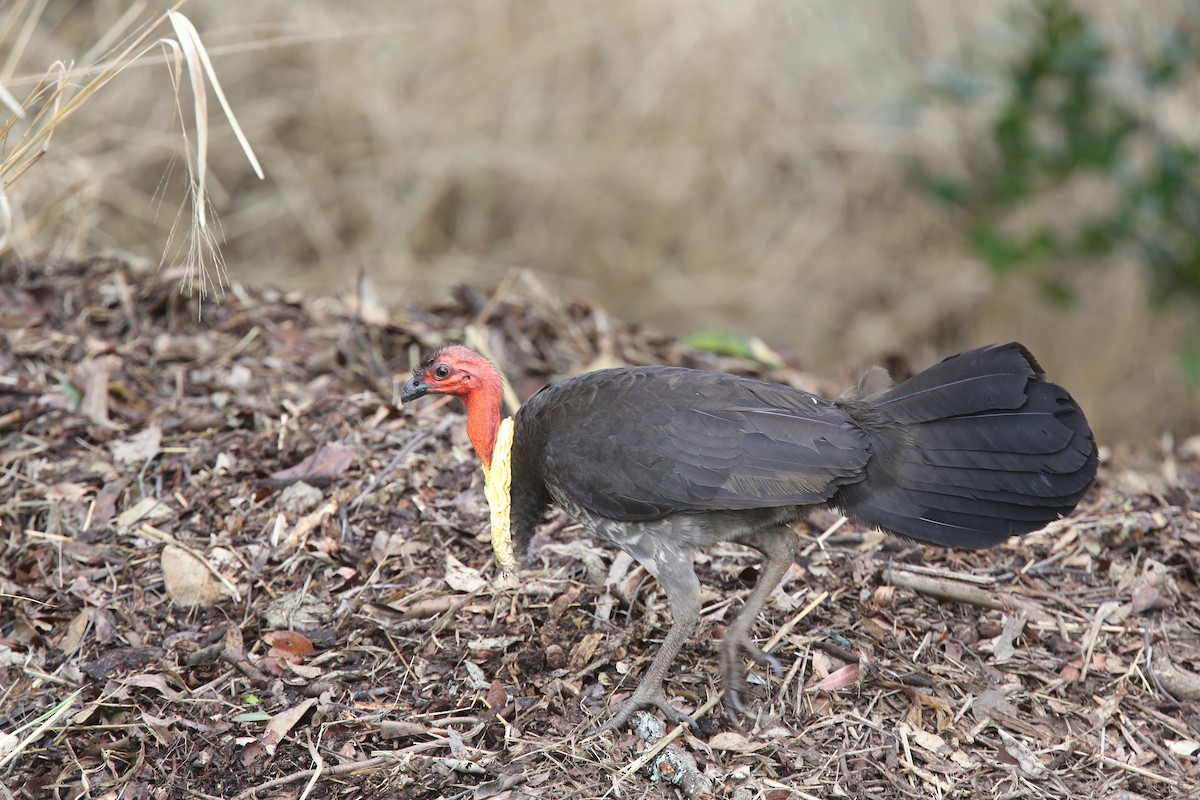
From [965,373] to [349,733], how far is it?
189cm

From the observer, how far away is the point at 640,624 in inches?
135

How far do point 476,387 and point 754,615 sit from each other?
1074 millimetres

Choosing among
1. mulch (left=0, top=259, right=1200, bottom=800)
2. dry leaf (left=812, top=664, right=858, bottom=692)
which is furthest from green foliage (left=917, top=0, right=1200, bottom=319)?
dry leaf (left=812, top=664, right=858, bottom=692)

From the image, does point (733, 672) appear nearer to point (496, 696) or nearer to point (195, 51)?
point (496, 696)

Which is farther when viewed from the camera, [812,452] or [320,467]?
[320,467]

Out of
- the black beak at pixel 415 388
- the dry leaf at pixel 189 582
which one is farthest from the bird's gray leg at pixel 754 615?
the dry leaf at pixel 189 582

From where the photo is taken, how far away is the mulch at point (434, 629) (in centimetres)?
288

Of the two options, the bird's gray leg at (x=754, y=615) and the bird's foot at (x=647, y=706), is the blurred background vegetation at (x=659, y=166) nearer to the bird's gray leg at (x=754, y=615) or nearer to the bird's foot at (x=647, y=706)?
the bird's gray leg at (x=754, y=615)

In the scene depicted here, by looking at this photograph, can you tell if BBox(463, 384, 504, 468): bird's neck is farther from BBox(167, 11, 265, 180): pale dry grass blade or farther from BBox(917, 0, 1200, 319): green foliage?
BBox(917, 0, 1200, 319): green foliage

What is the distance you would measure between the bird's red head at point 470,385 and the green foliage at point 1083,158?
3081 millimetres

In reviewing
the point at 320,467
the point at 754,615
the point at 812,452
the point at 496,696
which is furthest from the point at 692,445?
the point at 320,467

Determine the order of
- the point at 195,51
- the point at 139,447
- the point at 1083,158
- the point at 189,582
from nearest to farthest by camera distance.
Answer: the point at 195,51, the point at 189,582, the point at 139,447, the point at 1083,158

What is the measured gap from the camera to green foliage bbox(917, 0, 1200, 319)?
5012 millimetres

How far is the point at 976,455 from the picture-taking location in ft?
9.76
